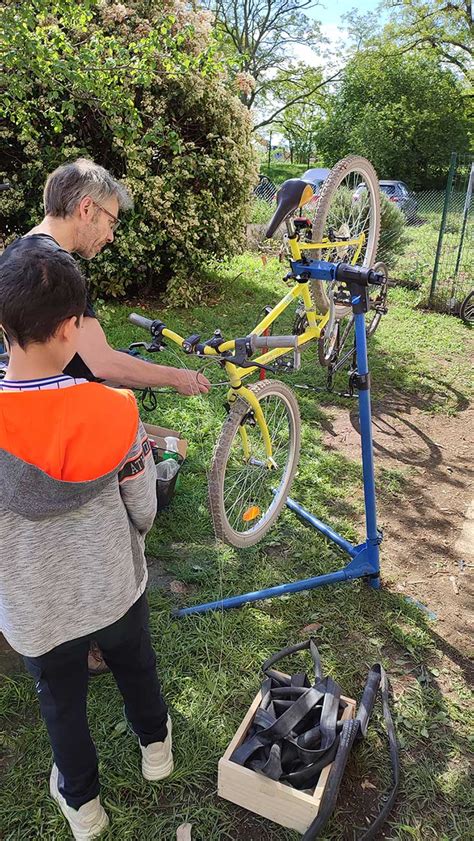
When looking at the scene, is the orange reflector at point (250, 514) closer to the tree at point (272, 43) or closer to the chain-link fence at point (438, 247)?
the chain-link fence at point (438, 247)

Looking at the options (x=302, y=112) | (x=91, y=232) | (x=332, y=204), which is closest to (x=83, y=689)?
(x=91, y=232)

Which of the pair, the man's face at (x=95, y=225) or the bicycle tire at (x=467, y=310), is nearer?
the man's face at (x=95, y=225)

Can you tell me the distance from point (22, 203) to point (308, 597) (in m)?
5.62

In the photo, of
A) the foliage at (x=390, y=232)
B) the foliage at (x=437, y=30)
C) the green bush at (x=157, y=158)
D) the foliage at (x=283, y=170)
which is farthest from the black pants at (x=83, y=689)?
the foliage at (x=283, y=170)

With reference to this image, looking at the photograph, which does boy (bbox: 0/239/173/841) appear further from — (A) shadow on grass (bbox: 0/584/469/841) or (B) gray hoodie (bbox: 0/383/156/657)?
(A) shadow on grass (bbox: 0/584/469/841)

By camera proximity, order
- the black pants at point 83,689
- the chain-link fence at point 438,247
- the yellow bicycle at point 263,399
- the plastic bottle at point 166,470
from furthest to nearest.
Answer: the chain-link fence at point 438,247 → the plastic bottle at point 166,470 → the yellow bicycle at point 263,399 → the black pants at point 83,689

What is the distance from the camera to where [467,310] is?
780 centimetres

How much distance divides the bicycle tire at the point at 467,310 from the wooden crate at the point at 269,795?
7.03 m

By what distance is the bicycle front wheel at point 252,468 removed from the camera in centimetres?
266

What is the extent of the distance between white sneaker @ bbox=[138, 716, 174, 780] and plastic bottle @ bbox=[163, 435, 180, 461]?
1804 mm

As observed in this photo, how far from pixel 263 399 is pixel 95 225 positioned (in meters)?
1.22

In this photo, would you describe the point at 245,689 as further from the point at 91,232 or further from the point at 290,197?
the point at 290,197

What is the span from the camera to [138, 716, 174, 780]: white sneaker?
200cm

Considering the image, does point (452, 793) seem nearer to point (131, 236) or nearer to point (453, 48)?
point (131, 236)
